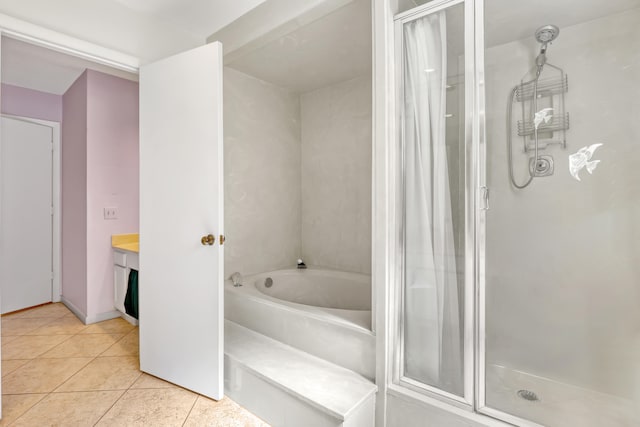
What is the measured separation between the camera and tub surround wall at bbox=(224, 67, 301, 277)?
280 cm

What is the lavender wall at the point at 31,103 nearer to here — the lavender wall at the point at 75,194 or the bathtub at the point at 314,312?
the lavender wall at the point at 75,194

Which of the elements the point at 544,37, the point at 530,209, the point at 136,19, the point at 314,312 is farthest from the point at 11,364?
the point at 544,37

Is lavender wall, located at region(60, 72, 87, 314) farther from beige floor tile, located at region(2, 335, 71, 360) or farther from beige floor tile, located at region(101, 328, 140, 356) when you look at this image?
beige floor tile, located at region(101, 328, 140, 356)

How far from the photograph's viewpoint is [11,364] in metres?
2.27

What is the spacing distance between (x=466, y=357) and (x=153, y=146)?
7.00 feet

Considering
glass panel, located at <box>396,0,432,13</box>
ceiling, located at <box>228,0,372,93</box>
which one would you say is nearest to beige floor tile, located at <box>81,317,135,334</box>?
ceiling, located at <box>228,0,372,93</box>

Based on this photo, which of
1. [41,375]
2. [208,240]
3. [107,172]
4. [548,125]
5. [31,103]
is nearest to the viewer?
[548,125]

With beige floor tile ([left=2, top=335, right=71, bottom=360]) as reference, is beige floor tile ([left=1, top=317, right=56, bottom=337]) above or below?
above

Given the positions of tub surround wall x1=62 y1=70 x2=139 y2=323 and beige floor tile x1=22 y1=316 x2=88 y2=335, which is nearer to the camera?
beige floor tile x1=22 y1=316 x2=88 y2=335

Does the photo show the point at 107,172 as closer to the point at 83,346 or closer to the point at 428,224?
the point at 83,346

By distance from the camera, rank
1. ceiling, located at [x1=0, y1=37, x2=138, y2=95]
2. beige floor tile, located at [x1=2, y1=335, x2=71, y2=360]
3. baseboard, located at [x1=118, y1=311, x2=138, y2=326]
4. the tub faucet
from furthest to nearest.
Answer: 1. baseboard, located at [x1=118, y1=311, x2=138, y2=326]
2. ceiling, located at [x1=0, y1=37, x2=138, y2=95]
3. the tub faucet
4. beige floor tile, located at [x1=2, y1=335, x2=71, y2=360]

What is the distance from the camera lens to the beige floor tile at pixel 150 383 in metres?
2.01

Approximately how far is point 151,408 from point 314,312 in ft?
3.43

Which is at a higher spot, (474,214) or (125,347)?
(474,214)
